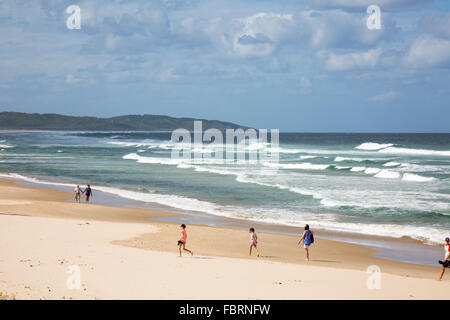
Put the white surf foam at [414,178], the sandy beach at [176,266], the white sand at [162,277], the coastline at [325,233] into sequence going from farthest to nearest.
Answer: the white surf foam at [414,178] < the coastline at [325,233] < the sandy beach at [176,266] < the white sand at [162,277]

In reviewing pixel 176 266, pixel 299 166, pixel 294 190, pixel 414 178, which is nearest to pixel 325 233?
pixel 176 266

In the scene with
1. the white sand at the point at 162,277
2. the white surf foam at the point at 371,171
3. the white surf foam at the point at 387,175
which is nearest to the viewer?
the white sand at the point at 162,277

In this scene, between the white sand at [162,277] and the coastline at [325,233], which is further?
the coastline at [325,233]

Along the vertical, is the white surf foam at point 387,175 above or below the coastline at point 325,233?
above

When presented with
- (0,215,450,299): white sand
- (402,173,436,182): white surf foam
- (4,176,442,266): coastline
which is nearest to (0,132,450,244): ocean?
(402,173,436,182): white surf foam

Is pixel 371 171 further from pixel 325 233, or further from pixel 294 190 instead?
pixel 325 233

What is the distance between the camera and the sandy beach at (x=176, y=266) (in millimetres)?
11133

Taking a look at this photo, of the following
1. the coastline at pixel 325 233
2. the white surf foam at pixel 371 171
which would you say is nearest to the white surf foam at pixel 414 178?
the white surf foam at pixel 371 171

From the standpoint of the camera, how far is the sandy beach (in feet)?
36.5

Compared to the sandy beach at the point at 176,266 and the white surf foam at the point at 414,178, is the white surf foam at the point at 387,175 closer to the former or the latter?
the white surf foam at the point at 414,178

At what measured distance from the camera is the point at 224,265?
1388 cm

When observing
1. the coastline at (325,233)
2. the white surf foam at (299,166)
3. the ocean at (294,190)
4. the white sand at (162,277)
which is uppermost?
the white surf foam at (299,166)

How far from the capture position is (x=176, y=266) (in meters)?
13.4

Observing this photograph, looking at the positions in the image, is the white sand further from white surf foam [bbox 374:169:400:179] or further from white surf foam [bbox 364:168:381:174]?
white surf foam [bbox 364:168:381:174]
